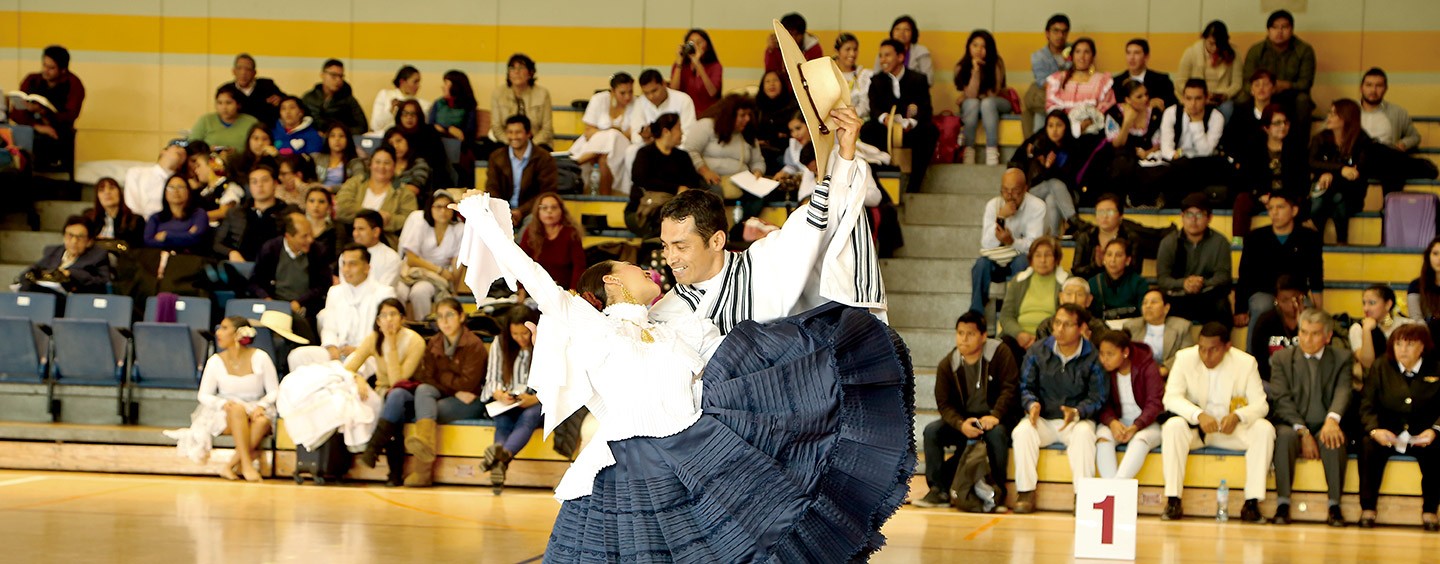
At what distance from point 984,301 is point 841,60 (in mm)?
2876

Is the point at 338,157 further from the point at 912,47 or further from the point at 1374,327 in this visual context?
the point at 1374,327

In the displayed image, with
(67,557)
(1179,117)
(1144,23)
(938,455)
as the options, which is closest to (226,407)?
(67,557)

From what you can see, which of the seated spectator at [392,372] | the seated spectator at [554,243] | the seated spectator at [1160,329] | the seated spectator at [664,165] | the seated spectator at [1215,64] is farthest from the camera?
the seated spectator at [1215,64]

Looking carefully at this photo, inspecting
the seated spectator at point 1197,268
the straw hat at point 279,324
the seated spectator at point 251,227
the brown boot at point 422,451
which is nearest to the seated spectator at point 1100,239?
the seated spectator at point 1197,268

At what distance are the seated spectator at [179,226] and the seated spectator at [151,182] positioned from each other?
0.70 m

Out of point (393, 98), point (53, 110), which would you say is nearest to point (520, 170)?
point (393, 98)

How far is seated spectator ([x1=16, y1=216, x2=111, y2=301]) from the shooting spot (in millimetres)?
11281

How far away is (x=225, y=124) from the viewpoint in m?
13.8

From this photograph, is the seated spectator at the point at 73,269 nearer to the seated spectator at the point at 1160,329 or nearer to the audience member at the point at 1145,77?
the seated spectator at the point at 1160,329

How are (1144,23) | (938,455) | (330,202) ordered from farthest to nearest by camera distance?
(1144,23) < (330,202) < (938,455)

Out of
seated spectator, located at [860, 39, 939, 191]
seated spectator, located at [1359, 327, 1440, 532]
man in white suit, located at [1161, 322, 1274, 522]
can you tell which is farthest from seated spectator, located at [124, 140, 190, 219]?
seated spectator, located at [1359, 327, 1440, 532]

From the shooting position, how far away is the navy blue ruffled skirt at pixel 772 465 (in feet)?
13.8

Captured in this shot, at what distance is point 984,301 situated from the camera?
1100cm

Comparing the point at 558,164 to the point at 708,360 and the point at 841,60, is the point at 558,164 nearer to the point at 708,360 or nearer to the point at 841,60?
the point at 841,60
